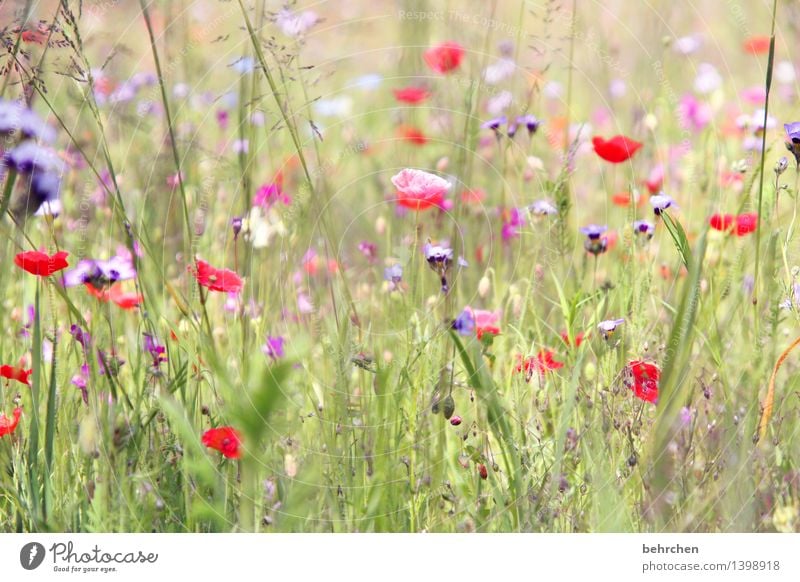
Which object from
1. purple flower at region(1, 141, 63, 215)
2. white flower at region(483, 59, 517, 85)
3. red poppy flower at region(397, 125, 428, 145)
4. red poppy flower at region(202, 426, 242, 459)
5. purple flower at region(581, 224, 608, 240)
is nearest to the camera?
red poppy flower at region(202, 426, 242, 459)

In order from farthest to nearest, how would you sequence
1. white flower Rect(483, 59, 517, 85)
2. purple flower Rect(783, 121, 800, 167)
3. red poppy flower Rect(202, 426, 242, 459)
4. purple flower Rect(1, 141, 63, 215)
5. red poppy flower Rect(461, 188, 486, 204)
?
white flower Rect(483, 59, 517, 85), red poppy flower Rect(461, 188, 486, 204), purple flower Rect(1, 141, 63, 215), purple flower Rect(783, 121, 800, 167), red poppy flower Rect(202, 426, 242, 459)

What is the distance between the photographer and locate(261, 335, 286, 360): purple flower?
1.51 m

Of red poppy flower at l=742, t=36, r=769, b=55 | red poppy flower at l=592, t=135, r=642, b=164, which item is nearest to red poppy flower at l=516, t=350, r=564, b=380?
red poppy flower at l=592, t=135, r=642, b=164

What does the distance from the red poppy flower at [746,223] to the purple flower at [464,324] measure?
17.2 inches

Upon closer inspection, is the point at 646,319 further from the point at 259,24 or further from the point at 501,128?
the point at 259,24

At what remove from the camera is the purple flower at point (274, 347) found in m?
1.51

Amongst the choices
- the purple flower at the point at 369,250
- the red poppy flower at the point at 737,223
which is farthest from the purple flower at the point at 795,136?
the purple flower at the point at 369,250

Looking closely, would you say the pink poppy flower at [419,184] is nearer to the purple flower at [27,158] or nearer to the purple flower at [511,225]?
the purple flower at [511,225]

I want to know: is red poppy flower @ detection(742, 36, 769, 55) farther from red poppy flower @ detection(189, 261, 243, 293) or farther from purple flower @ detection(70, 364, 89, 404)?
purple flower @ detection(70, 364, 89, 404)

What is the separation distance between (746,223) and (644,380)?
0.37 meters

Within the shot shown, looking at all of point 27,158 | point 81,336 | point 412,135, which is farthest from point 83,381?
point 412,135

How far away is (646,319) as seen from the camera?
4.97 feet

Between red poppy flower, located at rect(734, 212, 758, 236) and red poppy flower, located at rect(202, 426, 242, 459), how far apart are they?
2.71 feet

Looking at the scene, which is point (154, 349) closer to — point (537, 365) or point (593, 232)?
point (537, 365)
